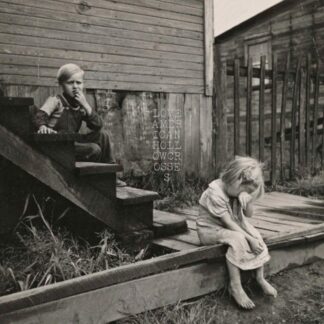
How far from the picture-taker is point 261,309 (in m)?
3.07

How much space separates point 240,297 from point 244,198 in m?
0.68

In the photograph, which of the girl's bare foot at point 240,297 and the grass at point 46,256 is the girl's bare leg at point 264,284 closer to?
the girl's bare foot at point 240,297

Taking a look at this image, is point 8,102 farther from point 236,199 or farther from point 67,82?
point 236,199

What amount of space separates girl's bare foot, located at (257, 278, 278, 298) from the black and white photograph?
0.01 m

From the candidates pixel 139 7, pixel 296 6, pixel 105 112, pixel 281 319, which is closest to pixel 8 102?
pixel 281 319

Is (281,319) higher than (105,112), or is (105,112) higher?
(105,112)

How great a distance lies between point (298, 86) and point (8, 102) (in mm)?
5479

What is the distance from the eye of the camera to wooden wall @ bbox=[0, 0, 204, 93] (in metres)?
4.98

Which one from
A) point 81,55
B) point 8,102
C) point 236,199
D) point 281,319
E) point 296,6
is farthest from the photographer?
point 296,6

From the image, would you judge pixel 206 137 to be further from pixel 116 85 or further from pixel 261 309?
pixel 261 309

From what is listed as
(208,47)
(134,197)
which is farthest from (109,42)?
(134,197)

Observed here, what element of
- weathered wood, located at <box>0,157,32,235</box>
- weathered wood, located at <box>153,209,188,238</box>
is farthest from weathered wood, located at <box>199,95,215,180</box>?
weathered wood, located at <box>0,157,32,235</box>

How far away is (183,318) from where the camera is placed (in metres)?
2.71

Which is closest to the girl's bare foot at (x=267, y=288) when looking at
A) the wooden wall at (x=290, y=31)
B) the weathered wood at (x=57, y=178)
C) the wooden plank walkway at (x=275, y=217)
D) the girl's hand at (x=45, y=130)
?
the wooden plank walkway at (x=275, y=217)
